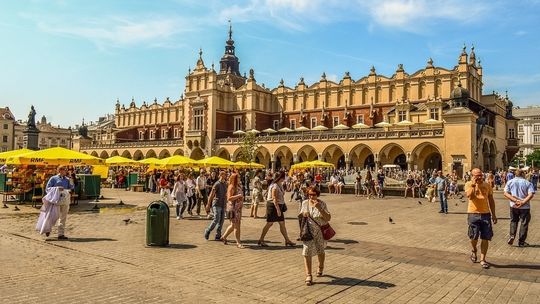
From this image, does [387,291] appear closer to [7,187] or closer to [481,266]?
[481,266]

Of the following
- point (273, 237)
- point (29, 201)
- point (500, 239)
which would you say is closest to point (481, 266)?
point (500, 239)

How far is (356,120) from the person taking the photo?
170 feet

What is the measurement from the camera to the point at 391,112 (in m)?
46.6

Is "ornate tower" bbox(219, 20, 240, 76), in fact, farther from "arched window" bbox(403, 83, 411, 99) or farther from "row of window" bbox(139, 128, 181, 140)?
"arched window" bbox(403, 83, 411, 99)

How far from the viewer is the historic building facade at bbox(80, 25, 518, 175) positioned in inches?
1473

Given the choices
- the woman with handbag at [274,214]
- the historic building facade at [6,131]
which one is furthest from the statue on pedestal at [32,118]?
the historic building facade at [6,131]

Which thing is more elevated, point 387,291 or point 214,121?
point 214,121

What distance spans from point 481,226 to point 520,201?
2598 mm

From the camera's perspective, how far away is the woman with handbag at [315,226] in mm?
6566

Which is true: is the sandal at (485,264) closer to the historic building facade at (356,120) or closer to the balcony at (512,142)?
the historic building facade at (356,120)

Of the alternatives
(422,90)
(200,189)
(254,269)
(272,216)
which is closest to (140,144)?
(422,90)

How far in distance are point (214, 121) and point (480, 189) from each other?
50.5m

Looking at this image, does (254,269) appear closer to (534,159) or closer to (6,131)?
(534,159)

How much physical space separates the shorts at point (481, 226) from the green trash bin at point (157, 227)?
6.32 metres
